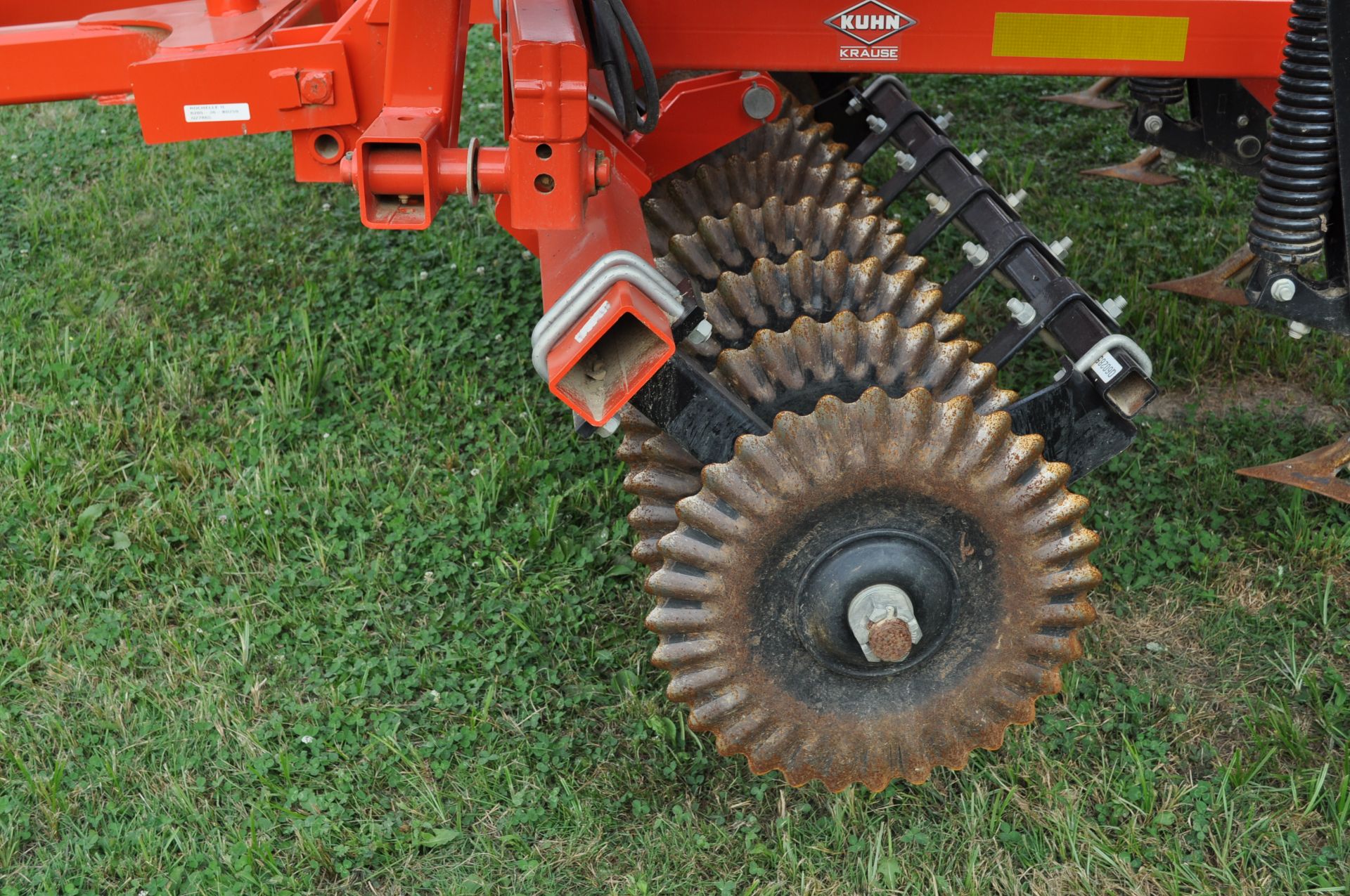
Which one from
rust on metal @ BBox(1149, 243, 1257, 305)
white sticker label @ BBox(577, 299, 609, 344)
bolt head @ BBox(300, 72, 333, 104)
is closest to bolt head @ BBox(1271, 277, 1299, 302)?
rust on metal @ BBox(1149, 243, 1257, 305)

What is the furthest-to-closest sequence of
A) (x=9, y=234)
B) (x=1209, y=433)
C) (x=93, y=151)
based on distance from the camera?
(x=93, y=151), (x=9, y=234), (x=1209, y=433)

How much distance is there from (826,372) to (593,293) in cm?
60

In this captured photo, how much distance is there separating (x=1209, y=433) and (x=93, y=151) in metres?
4.64

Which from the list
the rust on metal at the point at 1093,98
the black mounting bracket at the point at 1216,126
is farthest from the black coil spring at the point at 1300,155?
the rust on metal at the point at 1093,98

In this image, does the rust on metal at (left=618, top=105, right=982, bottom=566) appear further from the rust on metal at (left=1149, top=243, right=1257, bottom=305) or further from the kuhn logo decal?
the rust on metal at (left=1149, top=243, right=1257, bottom=305)

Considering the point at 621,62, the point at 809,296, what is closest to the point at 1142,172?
the point at 809,296

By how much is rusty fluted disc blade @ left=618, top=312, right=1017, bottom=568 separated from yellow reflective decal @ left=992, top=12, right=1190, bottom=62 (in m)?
0.82

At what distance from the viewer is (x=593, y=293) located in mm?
2170

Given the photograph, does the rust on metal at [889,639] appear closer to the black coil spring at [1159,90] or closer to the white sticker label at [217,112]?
the white sticker label at [217,112]

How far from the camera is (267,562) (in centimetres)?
325

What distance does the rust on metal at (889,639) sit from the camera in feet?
7.48

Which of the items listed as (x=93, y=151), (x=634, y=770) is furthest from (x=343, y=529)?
(x=93, y=151)

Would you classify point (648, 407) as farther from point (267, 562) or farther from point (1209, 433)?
point (1209, 433)

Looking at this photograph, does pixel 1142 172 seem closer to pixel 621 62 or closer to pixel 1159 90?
pixel 1159 90
